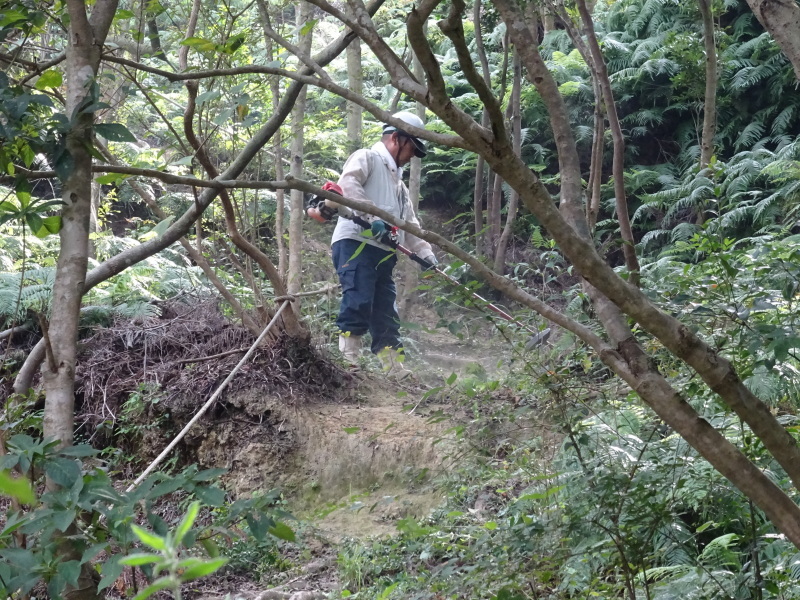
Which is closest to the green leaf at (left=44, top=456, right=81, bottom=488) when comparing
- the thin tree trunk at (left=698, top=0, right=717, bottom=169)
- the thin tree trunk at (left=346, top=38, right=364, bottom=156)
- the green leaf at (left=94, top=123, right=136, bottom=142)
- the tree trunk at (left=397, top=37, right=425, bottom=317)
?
the green leaf at (left=94, top=123, right=136, bottom=142)

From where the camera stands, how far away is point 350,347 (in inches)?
235

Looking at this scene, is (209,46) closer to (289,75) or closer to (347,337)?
(289,75)

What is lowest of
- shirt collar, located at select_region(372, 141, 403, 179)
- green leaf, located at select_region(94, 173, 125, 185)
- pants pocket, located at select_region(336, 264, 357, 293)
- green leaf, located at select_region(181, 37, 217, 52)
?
pants pocket, located at select_region(336, 264, 357, 293)

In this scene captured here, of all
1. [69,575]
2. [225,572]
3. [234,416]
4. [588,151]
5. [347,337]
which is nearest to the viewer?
[69,575]

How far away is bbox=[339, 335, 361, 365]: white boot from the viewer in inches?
232

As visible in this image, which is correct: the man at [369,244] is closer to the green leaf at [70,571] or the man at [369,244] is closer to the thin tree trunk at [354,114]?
the thin tree trunk at [354,114]

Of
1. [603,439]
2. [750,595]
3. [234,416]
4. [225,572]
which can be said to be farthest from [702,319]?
[234,416]

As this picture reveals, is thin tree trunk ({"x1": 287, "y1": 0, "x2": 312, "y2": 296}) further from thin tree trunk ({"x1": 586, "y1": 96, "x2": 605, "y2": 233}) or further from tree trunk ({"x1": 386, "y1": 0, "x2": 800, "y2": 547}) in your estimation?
tree trunk ({"x1": 386, "y1": 0, "x2": 800, "y2": 547})

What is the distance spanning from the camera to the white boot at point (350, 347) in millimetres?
5883

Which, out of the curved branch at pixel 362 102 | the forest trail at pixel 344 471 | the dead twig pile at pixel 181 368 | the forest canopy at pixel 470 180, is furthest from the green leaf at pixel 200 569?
the dead twig pile at pixel 181 368

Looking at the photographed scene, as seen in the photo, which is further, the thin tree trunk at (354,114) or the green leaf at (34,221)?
the thin tree trunk at (354,114)

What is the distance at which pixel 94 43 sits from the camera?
1.80 m

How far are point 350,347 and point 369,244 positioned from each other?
0.92 meters

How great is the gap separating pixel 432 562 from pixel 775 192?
6897 mm
